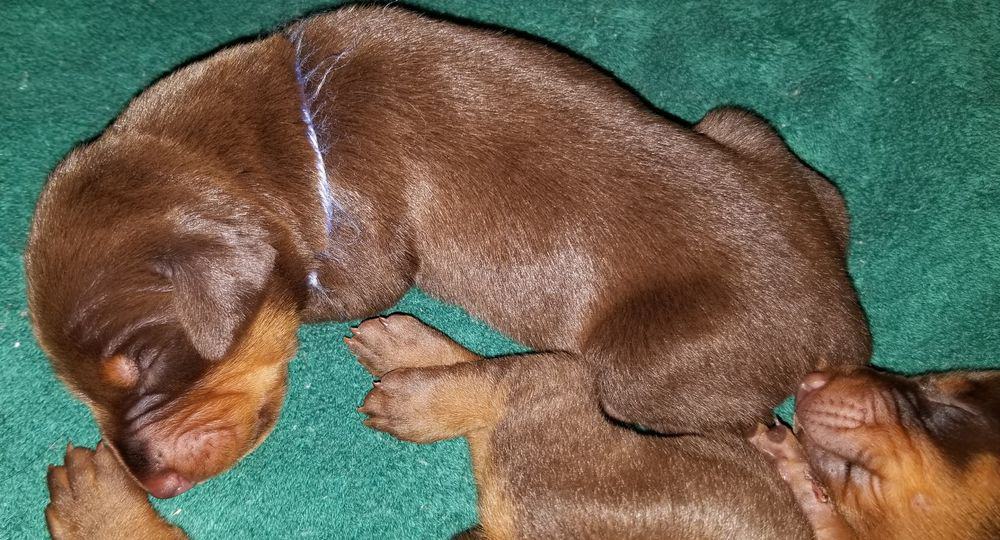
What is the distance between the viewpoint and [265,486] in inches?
162

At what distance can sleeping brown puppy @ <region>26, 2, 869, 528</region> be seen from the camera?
3.22m

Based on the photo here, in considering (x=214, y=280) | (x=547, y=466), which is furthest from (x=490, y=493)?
(x=214, y=280)

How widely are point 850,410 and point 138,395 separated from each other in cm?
283

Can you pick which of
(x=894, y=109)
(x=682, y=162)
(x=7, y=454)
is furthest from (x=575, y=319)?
(x=7, y=454)

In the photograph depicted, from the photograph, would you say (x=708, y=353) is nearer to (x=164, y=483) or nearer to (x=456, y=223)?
(x=456, y=223)

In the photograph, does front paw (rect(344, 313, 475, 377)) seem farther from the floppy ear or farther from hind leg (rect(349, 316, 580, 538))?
the floppy ear

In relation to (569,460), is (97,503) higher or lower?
lower

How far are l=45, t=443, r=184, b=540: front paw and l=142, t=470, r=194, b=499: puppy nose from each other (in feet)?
1.66

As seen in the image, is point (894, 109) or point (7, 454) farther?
point (894, 109)

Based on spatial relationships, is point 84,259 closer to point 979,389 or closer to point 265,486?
point 265,486

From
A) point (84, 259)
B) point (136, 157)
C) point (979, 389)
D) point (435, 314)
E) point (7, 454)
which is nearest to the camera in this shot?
point (84, 259)

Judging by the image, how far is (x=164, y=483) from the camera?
327 cm

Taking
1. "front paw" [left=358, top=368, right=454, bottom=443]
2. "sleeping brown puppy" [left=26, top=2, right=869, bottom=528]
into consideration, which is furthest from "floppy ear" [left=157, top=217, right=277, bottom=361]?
"front paw" [left=358, top=368, right=454, bottom=443]

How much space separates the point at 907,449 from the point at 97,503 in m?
3.44
